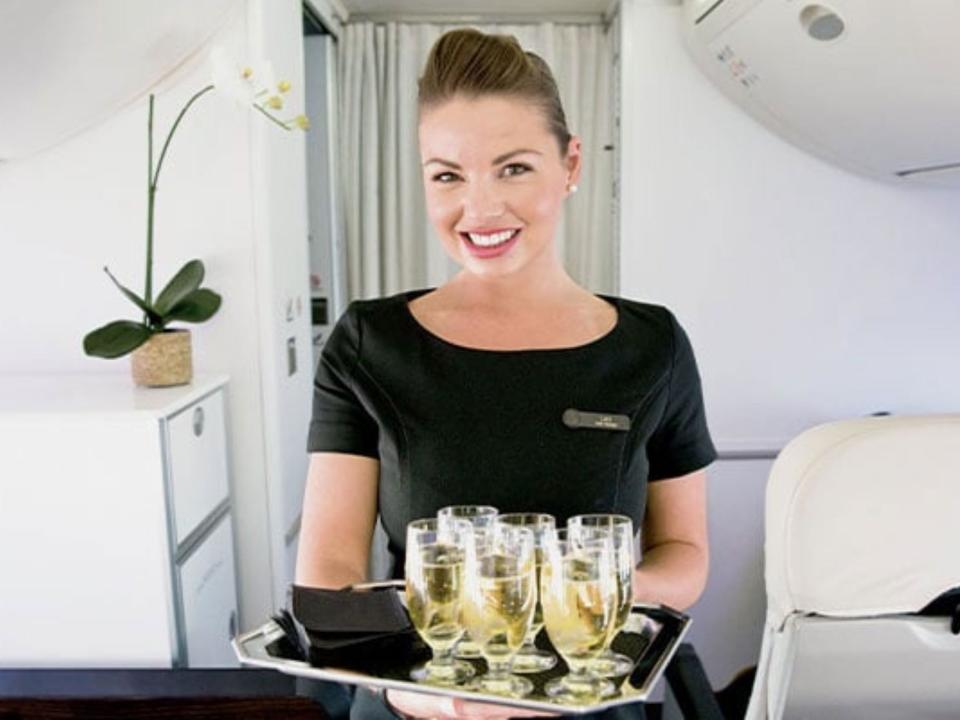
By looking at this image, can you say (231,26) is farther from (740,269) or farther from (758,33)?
(740,269)

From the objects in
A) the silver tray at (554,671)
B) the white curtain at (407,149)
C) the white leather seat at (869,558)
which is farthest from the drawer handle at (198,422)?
the white curtain at (407,149)

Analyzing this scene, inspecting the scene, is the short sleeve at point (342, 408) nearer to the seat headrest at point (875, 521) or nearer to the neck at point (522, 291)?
the neck at point (522, 291)

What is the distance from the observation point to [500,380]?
101cm

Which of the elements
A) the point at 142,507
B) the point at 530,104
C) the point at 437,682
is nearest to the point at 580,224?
the point at 142,507

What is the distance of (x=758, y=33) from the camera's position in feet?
6.98

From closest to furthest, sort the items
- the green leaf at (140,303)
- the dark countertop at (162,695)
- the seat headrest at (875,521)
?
1. the seat headrest at (875,521)
2. the dark countertop at (162,695)
3. the green leaf at (140,303)

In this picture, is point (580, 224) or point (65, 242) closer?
point (65, 242)

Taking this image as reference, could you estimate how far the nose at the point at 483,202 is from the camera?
943mm

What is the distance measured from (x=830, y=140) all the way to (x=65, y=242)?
2.17 m

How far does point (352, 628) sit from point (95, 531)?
1.17 meters

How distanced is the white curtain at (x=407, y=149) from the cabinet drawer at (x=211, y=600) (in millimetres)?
1477

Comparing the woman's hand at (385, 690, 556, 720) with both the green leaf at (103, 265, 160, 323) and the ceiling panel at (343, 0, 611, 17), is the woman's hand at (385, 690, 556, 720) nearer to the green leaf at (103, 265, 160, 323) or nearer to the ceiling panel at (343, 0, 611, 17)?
the green leaf at (103, 265, 160, 323)

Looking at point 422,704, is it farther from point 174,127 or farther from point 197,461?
point 174,127

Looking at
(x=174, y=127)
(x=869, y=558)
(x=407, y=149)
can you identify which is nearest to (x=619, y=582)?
(x=869, y=558)
